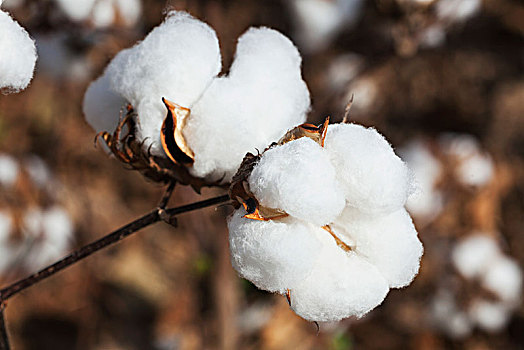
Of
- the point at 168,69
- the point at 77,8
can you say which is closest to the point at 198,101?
the point at 168,69

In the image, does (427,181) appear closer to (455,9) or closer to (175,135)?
(455,9)

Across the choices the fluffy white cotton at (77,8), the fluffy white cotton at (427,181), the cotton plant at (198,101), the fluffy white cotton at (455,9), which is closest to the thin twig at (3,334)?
the cotton plant at (198,101)

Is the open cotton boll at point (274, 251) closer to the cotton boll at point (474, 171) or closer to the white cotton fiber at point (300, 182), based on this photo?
the white cotton fiber at point (300, 182)

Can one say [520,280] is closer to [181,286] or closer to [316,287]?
[181,286]

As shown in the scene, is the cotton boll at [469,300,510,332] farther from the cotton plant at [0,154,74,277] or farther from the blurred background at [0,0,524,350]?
the cotton plant at [0,154,74,277]

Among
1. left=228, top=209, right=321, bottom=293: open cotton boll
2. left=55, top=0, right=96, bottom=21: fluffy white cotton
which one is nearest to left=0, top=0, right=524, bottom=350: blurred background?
left=55, top=0, right=96, bottom=21: fluffy white cotton

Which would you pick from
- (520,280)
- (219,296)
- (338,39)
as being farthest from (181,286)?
(520,280)
